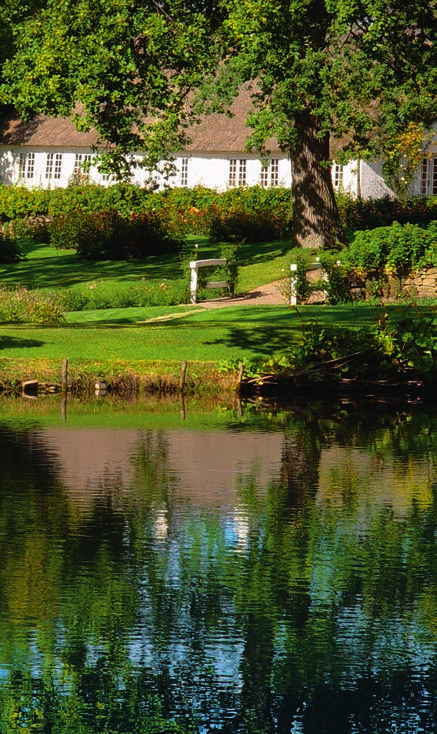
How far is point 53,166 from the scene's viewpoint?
66375 millimetres

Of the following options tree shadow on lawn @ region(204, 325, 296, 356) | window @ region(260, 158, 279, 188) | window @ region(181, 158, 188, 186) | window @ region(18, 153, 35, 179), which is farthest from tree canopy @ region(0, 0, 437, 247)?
window @ region(18, 153, 35, 179)

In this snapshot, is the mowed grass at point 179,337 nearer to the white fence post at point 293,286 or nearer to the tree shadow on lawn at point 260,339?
the tree shadow on lawn at point 260,339

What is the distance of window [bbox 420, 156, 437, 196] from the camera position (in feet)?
185

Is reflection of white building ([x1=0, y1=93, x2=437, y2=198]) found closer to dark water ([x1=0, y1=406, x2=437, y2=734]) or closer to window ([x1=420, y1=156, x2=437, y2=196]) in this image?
window ([x1=420, y1=156, x2=437, y2=196])

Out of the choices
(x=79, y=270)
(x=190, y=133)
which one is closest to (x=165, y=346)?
(x=79, y=270)

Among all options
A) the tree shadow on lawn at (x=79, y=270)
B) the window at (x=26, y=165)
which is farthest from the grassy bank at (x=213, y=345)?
the window at (x=26, y=165)

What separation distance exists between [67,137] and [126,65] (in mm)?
31025

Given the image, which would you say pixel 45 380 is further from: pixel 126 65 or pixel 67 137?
pixel 67 137

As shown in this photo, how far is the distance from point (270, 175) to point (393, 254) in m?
27.1

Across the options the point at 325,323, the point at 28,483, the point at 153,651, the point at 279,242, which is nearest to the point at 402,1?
the point at 325,323

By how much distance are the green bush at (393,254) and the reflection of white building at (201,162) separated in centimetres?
2000

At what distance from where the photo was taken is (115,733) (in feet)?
28.7

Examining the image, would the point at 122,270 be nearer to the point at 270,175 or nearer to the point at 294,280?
the point at 294,280

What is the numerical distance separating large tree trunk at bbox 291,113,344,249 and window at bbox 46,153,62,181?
26.8 m
